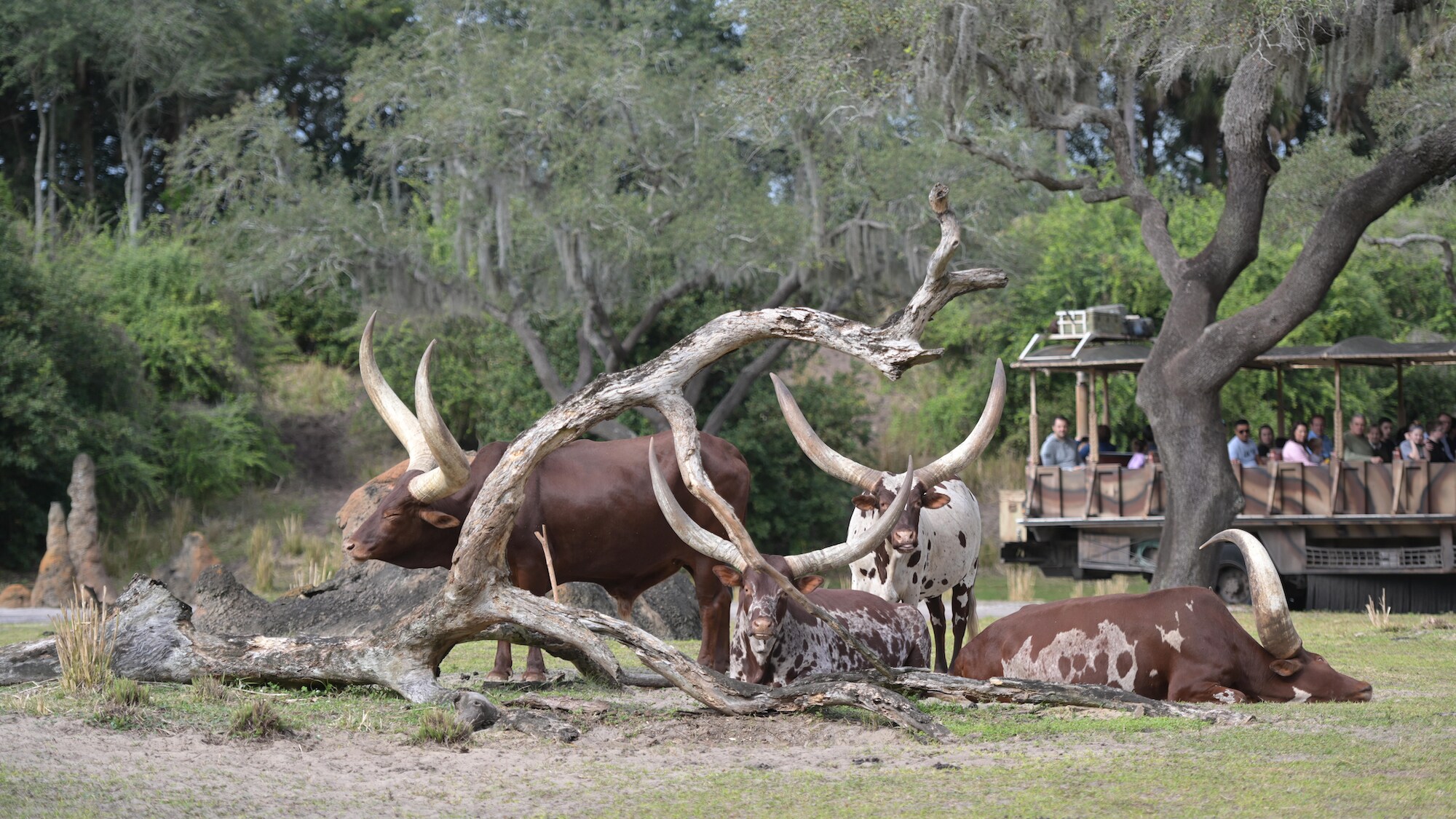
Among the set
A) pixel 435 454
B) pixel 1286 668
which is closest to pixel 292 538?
pixel 435 454

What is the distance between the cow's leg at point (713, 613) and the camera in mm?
9039

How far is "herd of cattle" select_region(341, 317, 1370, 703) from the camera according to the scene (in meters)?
7.75

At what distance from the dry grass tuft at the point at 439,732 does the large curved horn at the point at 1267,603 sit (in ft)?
12.3

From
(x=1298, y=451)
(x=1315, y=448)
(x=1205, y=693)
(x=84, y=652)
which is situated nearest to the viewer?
(x=84, y=652)

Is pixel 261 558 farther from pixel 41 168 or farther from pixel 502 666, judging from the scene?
pixel 41 168

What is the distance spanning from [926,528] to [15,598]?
13.5 meters

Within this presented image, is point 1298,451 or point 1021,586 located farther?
point 1021,586

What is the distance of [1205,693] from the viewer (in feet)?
24.9

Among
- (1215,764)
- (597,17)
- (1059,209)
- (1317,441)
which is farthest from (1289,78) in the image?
(597,17)

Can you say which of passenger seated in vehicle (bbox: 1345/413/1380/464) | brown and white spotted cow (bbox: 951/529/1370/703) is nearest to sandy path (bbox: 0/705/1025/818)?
brown and white spotted cow (bbox: 951/529/1370/703)

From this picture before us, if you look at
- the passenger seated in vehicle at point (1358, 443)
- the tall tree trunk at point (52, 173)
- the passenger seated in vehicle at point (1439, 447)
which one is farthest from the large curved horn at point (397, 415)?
the tall tree trunk at point (52, 173)

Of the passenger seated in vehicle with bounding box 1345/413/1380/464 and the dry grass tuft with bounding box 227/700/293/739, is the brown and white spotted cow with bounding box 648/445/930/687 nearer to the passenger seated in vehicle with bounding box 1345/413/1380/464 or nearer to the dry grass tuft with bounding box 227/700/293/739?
the dry grass tuft with bounding box 227/700/293/739

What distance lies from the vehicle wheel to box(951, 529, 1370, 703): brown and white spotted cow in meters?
9.08

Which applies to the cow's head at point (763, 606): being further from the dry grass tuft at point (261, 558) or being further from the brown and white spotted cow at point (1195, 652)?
the dry grass tuft at point (261, 558)
